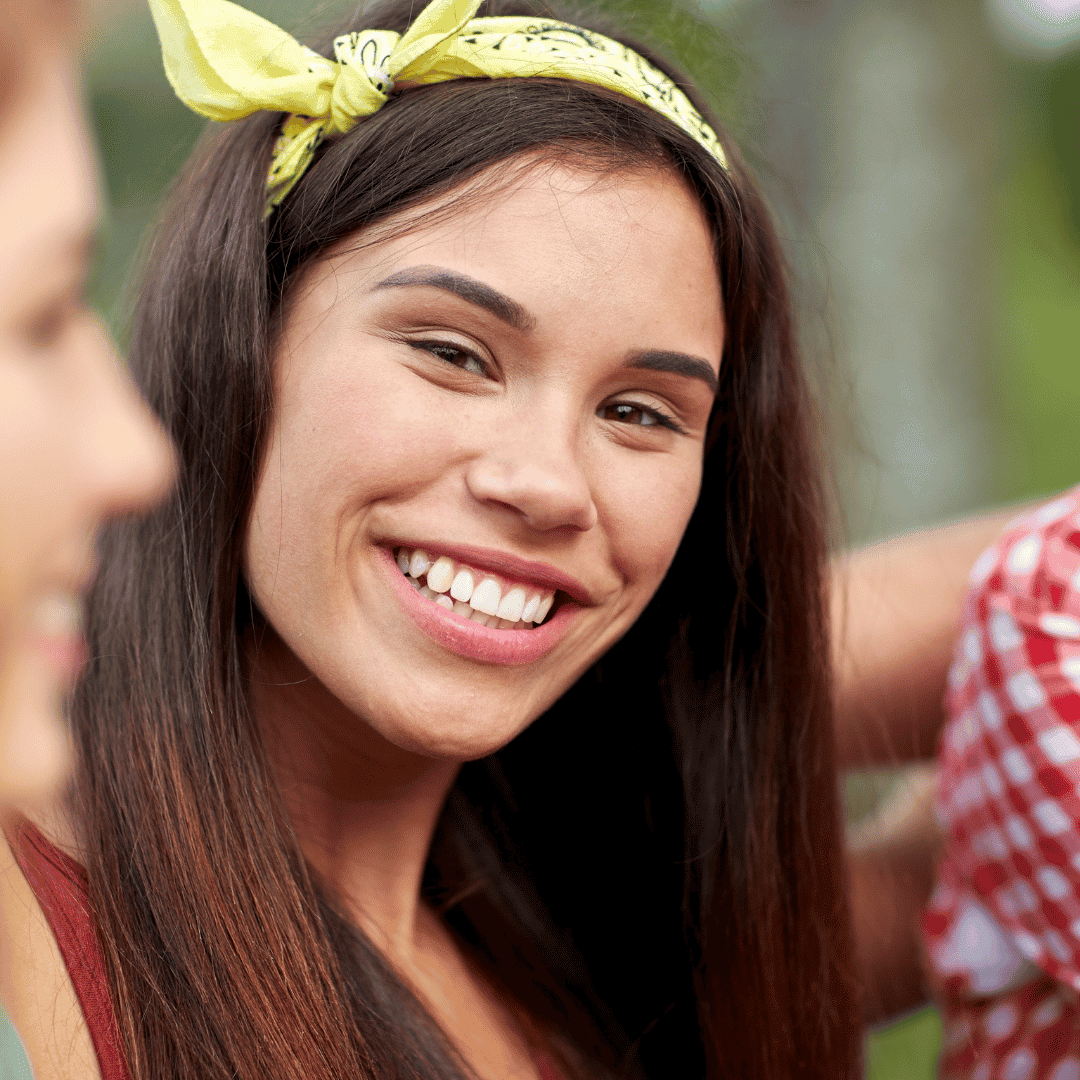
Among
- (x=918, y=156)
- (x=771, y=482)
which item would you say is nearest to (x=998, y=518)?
(x=771, y=482)

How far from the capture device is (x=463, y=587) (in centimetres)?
129

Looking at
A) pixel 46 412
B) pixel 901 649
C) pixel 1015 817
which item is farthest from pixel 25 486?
pixel 901 649

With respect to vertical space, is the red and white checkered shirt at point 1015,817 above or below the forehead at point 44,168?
below

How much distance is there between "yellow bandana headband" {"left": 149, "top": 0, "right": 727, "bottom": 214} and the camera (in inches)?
52.6

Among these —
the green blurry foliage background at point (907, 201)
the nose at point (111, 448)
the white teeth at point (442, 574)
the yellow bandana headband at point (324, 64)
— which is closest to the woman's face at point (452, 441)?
the white teeth at point (442, 574)

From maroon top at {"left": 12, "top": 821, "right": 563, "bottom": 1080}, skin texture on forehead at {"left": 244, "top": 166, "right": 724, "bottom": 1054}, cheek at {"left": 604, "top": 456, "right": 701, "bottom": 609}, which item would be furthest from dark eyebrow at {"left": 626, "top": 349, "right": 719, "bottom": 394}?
maroon top at {"left": 12, "top": 821, "right": 563, "bottom": 1080}

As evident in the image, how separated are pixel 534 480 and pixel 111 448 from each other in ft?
2.62

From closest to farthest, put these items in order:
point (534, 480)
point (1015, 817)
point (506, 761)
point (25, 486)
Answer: point (25, 486) < point (534, 480) < point (1015, 817) < point (506, 761)

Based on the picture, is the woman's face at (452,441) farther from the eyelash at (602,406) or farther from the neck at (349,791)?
the neck at (349,791)

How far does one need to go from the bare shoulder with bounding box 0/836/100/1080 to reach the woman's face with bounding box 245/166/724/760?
37 cm

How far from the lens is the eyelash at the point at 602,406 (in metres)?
1.29

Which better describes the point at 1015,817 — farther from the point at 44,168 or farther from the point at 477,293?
the point at 44,168

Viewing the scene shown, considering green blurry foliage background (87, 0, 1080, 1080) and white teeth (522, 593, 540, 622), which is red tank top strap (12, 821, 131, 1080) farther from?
green blurry foliage background (87, 0, 1080, 1080)

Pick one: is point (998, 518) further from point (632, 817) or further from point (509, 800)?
point (509, 800)
